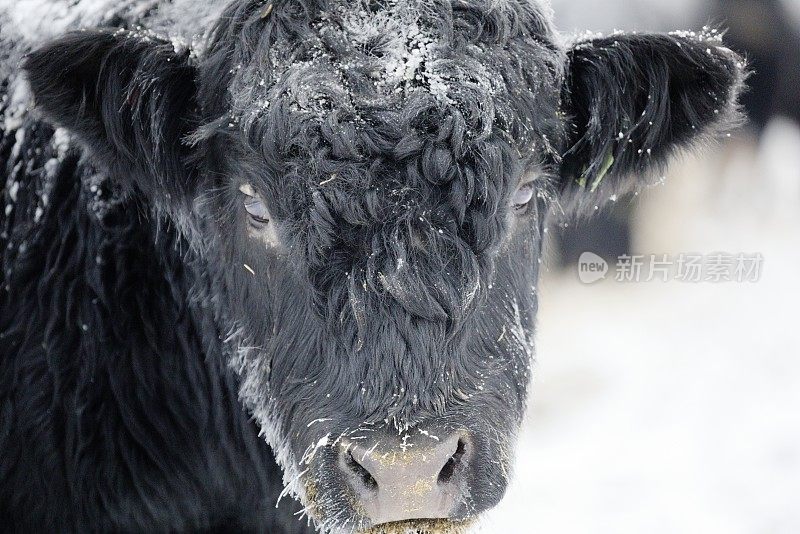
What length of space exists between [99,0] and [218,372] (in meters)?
1.40

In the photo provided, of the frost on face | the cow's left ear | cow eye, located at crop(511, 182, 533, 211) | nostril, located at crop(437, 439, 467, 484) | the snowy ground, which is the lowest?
the snowy ground

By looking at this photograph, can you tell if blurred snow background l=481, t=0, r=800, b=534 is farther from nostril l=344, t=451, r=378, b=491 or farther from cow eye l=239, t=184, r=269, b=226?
cow eye l=239, t=184, r=269, b=226

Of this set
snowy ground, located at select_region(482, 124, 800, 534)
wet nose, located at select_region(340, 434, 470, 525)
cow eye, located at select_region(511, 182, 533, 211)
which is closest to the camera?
wet nose, located at select_region(340, 434, 470, 525)

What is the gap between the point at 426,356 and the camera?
222 centimetres

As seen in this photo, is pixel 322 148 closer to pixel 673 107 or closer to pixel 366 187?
pixel 366 187

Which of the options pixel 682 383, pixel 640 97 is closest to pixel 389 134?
pixel 640 97

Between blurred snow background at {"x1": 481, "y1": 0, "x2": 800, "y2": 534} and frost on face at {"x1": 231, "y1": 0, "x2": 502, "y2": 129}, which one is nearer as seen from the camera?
frost on face at {"x1": 231, "y1": 0, "x2": 502, "y2": 129}

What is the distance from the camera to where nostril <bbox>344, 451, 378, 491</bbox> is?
7.22ft

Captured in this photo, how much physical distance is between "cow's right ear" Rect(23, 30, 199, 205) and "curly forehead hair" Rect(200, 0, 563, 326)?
0.25 m

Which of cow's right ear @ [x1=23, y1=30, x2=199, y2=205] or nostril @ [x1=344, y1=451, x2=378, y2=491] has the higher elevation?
cow's right ear @ [x1=23, y1=30, x2=199, y2=205]

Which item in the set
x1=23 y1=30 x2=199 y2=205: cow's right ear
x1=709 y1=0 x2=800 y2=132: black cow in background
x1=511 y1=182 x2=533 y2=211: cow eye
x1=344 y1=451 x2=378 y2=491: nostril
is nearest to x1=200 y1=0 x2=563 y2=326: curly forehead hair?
x1=511 y1=182 x2=533 y2=211: cow eye

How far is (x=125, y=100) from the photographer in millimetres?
2604

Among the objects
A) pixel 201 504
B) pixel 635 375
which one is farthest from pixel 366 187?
pixel 635 375

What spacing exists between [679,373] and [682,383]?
6.0 inches
